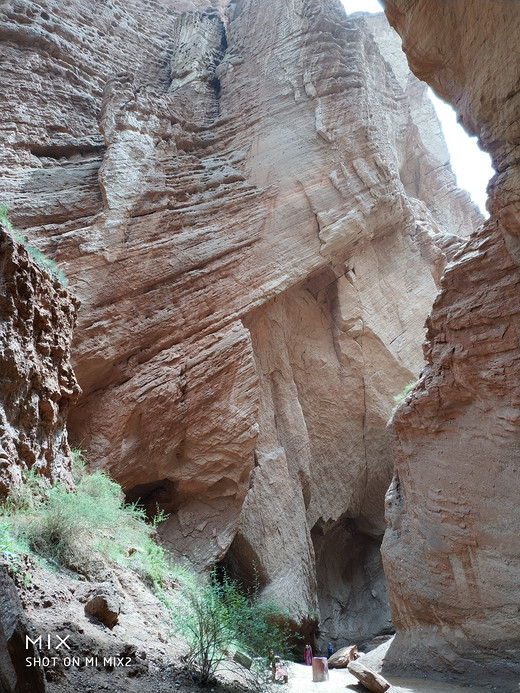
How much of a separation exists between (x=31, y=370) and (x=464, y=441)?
657cm

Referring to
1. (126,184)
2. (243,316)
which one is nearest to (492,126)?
(243,316)

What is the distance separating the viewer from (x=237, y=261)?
12.9 m

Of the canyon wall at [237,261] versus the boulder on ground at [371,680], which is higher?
the canyon wall at [237,261]

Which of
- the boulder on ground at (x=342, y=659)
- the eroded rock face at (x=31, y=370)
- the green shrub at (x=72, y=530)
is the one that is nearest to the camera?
the green shrub at (x=72, y=530)

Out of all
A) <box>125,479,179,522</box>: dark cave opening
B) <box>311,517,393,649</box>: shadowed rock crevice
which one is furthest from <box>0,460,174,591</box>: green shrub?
<box>311,517,393,649</box>: shadowed rock crevice

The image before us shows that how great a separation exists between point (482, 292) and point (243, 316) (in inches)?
235

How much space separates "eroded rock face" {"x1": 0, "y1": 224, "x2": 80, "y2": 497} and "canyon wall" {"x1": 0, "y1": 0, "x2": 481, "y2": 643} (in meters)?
2.45

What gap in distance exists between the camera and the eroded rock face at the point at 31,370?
637 cm

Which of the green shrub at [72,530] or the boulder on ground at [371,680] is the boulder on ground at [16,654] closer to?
the green shrub at [72,530]

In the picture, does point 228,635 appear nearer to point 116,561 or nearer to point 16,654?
point 116,561

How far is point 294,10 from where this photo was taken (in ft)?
55.9

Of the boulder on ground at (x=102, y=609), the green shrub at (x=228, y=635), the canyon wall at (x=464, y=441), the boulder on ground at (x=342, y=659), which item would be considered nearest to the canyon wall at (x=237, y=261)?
the boulder on ground at (x=342, y=659)

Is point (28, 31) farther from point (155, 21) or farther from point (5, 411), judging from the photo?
point (5, 411)

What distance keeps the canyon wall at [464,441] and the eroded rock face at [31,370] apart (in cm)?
566
